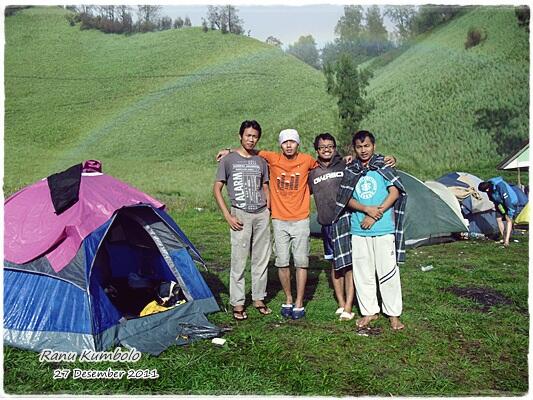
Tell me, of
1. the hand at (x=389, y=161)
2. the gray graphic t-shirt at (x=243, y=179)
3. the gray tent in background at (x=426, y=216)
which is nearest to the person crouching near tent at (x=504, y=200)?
the gray tent in background at (x=426, y=216)

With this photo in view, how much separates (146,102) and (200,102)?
168 centimetres

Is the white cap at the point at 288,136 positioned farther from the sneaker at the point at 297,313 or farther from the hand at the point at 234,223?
the sneaker at the point at 297,313

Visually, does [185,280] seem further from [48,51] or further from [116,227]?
[48,51]

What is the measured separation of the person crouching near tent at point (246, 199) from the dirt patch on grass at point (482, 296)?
2.45m

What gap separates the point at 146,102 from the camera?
58.9 ft

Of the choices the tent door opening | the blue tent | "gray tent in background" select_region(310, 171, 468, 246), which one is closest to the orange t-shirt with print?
the blue tent

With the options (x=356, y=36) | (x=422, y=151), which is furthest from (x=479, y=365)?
(x=422, y=151)

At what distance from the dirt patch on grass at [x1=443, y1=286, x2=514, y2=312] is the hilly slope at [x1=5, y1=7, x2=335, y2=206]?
8866 millimetres

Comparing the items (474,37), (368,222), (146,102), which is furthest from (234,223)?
(146,102)

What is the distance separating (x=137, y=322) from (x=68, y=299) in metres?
0.63

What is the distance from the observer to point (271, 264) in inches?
316

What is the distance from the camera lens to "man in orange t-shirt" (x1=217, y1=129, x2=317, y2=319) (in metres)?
5.27

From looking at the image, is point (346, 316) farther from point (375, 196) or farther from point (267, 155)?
point (267, 155)

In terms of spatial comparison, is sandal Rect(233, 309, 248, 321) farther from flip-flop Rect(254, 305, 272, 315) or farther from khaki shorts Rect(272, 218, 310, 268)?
khaki shorts Rect(272, 218, 310, 268)
